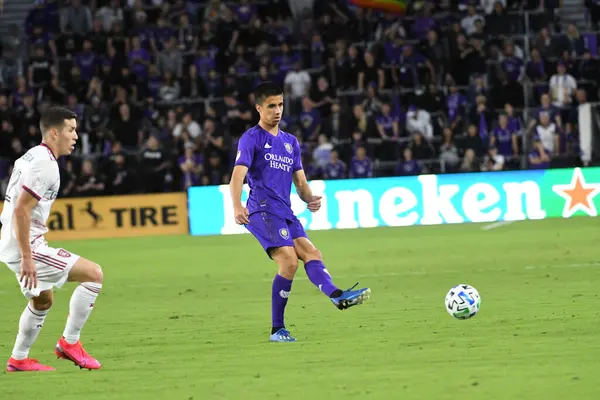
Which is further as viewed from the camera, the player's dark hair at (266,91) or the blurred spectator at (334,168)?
the blurred spectator at (334,168)

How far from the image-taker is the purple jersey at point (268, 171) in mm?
9547

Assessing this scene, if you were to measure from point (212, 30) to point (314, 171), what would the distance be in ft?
18.3

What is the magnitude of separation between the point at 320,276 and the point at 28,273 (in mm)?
2602

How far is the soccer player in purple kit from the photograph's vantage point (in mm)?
9453

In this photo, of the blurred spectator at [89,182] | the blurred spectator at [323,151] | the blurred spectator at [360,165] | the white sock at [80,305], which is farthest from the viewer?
the blurred spectator at [323,151]

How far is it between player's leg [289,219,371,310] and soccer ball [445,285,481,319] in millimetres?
1104

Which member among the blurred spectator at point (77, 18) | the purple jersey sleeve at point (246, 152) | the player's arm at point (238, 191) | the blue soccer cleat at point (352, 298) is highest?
the blurred spectator at point (77, 18)

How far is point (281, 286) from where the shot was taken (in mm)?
9555

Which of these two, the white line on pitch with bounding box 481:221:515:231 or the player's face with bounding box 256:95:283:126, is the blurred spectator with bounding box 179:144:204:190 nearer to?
the white line on pitch with bounding box 481:221:515:231

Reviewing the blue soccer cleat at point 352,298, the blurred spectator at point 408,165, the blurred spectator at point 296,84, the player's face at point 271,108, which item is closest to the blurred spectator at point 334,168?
the blurred spectator at point 408,165

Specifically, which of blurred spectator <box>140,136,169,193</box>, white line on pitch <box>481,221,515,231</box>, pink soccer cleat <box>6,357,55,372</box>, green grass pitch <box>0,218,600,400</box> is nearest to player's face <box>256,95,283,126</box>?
green grass pitch <box>0,218,600,400</box>

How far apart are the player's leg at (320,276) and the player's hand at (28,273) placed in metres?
2.43

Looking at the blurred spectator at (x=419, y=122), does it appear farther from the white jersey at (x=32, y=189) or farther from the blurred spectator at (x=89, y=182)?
the white jersey at (x=32, y=189)

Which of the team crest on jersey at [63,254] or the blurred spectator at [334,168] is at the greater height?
the team crest on jersey at [63,254]
